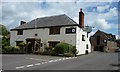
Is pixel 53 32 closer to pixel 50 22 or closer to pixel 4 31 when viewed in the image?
pixel 50 22

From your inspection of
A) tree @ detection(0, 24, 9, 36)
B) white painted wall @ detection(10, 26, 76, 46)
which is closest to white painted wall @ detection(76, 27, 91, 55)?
white painted wall @ detection(10, 26, 76, 46)

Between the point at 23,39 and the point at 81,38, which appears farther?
the point at 23,39

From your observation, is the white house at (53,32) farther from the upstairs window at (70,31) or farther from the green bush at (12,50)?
the green bush at (12,50)

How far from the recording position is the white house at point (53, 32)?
33.3 m

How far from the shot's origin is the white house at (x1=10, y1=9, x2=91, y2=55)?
33.3 metres

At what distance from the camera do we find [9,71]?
11.9 metres

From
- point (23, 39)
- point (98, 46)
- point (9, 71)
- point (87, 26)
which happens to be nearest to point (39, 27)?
point (23, 39)

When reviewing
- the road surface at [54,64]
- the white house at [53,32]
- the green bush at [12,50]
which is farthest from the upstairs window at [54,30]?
the road surface at [54,64]

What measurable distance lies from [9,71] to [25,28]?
28.5 meters

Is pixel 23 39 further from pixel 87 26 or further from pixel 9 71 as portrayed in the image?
pixel 9 71

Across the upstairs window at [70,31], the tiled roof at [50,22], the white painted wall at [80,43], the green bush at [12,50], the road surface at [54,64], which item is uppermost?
the tiled roof at [50,22]

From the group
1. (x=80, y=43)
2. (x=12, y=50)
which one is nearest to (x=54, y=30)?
(x=80, y=43)

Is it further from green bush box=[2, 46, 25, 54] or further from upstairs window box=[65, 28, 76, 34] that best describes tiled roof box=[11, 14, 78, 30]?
green bush box=[2, 46, 25, 54]

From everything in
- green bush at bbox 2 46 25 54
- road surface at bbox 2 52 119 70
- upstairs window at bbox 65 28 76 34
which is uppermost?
upstairs window at bbox 65 28 76 34
